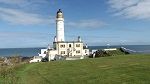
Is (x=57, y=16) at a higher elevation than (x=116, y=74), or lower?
higher

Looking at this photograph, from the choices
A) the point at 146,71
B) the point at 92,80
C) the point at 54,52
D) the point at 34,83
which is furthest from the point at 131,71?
the point at 54,52

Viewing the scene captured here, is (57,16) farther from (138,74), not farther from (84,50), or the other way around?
(138,74)

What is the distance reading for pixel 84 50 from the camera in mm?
96812

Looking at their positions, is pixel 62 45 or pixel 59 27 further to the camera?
pixel 59 27

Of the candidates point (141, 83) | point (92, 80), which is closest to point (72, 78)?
point (92, 80)

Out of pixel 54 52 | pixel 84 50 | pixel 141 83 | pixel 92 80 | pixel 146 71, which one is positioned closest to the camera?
pixel 141 83

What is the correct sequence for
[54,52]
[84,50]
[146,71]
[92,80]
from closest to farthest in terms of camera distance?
[92,80]
[146,71]
[54,52]
[84,50]

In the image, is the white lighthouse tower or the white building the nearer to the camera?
the white building

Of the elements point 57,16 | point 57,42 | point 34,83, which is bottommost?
point 34,83

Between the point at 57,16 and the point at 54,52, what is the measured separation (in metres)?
11.0

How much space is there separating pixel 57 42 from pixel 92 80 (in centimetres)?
6660

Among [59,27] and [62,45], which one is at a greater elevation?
[59,27]

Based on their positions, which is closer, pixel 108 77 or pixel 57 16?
pixel 108 77

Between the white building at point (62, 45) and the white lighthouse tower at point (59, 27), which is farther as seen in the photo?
the white lighthouse tower at point (59, 27)
